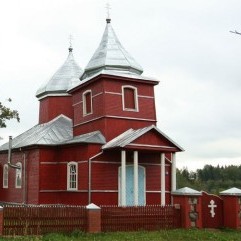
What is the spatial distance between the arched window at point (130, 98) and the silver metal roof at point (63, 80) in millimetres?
6861

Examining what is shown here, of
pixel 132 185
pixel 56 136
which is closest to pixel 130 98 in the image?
pixel 132 185

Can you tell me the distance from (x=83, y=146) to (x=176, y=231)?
806 centimetres

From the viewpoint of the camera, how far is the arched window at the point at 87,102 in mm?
24984

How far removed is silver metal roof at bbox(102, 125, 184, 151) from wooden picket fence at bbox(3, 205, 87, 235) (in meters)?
6.13

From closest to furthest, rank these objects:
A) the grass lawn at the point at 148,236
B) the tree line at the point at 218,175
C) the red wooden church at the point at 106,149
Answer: the grass lawn at the point at 148,236
the red wooden church at the point at 106,149
the tree line at the point at 218,175

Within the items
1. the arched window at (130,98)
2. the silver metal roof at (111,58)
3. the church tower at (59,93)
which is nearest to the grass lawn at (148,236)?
the arched window at (130,98)

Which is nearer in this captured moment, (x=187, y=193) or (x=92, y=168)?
(x=187, y=193)

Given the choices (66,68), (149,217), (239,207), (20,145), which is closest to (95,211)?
(149,217)

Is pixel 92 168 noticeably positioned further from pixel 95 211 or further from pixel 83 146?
pixel 95 211

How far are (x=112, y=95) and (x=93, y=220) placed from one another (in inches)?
370

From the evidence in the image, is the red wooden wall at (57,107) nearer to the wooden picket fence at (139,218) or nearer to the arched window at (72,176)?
the arched window at (72,176)

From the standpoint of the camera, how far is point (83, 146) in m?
22.9

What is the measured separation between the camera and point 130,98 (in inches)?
958

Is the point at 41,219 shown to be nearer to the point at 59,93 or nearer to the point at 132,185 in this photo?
the point at 132,185
